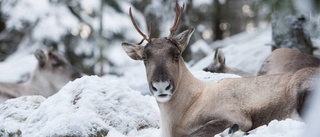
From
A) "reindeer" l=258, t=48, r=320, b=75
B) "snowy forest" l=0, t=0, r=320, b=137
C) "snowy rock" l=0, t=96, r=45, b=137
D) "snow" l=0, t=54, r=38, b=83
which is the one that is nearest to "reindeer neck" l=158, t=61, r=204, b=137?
"snowy forest" l=0, t=0, r=320, b=137

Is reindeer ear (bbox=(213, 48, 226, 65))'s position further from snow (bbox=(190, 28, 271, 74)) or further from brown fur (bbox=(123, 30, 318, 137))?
brown fur (bbox=(123, 30, 318, 137))

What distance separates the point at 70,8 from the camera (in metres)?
19.4

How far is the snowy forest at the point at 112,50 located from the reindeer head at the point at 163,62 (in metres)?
0.68

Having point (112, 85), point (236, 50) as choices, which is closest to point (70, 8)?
point (236, 50)

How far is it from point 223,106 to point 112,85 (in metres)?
1.55

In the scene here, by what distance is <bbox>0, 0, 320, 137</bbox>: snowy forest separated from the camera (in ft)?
21.4

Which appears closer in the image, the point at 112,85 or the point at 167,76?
the point at 167,76

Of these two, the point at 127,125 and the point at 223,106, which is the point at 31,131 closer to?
the point at 127,125

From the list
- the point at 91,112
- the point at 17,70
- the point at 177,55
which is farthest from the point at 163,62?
the point at 17,70

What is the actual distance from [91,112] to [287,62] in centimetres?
362

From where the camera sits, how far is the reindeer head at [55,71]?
13836mm

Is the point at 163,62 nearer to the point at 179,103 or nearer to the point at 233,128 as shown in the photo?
the point at 179,103

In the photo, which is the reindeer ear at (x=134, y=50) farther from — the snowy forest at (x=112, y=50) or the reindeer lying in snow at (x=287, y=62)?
the reindeer lying in snow at (x=287, y=62)

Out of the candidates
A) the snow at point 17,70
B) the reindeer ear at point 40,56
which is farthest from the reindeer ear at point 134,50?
the snow at point 17,70
